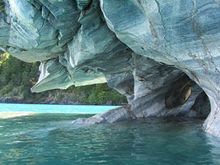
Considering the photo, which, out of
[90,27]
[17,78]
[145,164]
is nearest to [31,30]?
[90,27]

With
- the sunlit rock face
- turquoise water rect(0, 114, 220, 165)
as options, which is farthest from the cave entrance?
turquoise water rect(0, 114, 220, 165)

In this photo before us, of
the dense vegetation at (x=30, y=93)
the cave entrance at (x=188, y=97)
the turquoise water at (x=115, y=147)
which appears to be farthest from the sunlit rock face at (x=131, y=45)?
the dense vegetation at (x=30, y=93)

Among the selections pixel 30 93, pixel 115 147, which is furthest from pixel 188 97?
pixel 30 93

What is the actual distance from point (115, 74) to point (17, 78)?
7671 centimetres

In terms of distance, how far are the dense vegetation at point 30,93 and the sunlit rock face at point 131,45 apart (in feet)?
150

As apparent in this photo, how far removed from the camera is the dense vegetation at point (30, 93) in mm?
77062

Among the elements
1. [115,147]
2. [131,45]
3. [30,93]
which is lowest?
[30,93]

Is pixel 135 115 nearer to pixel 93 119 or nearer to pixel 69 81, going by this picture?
pixel 93 119

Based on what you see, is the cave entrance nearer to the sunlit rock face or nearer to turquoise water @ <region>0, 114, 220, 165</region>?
the sunlit rock face

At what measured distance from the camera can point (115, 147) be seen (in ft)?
50.7

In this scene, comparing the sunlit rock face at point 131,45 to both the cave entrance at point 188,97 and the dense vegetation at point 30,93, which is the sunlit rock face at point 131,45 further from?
the dense vegetation at point 30,93

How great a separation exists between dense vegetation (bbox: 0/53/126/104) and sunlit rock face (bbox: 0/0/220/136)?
4582cm

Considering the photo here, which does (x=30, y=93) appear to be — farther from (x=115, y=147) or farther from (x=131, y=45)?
(x=115, y=147)

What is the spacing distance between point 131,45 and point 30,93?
75.8 m
